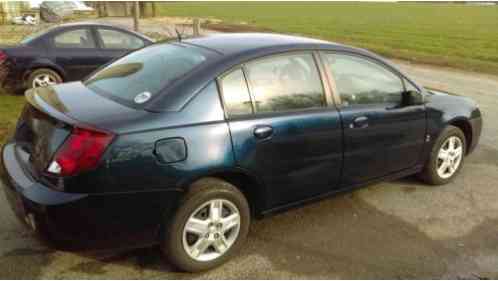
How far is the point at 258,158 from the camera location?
316cm

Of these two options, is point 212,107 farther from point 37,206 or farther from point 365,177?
point 365,177

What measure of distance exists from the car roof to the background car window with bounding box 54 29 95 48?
5.23 m

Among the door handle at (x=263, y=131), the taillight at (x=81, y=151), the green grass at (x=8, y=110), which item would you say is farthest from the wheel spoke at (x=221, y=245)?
the green grass at (x=8, y=110)

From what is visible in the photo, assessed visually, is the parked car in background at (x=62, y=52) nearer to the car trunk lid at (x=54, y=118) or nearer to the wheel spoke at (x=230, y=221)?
the car trunk lid at (x=54, y=118)

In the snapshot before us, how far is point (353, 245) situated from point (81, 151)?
209 cm

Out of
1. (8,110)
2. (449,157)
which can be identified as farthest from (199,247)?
(8,110)

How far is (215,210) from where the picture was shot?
3066mm

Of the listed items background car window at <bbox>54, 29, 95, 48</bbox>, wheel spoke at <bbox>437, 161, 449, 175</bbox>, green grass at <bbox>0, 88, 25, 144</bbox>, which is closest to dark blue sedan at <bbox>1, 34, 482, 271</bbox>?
wheel spoke at <bbox>437, 161, 449, 175</bbox>

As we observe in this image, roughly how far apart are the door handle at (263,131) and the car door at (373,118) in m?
0.71

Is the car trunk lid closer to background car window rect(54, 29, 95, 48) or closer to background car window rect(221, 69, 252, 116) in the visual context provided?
background car window rect(221, 69, 252, 116)

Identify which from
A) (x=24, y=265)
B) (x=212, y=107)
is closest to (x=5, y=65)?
(x=24, y=265)

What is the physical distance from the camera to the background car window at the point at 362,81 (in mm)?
3690

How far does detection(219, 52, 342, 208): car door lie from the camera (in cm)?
313

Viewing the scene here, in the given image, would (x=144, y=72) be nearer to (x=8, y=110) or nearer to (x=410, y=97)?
(x=410, y=97)
